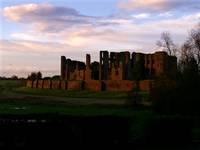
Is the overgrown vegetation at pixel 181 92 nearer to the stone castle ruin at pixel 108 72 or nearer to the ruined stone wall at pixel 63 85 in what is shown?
the stone castle ruin at pixel 108 72

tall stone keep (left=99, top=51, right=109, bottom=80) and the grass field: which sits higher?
tall stone keep (left=99, top=51, right=109, bottom=80)

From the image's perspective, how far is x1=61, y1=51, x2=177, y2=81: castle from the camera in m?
98.1

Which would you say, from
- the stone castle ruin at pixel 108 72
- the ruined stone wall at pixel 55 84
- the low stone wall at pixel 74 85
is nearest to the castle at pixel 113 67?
the stone castle ruin at pixel 108 72

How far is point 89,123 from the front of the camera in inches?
779

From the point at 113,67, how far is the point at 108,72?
226cm

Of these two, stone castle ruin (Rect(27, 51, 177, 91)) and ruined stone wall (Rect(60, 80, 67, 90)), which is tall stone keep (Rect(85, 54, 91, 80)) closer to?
stone castle ruin (Rect(27, 51, 177, 91))

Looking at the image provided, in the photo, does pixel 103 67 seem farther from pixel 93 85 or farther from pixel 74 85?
pixel 93 85

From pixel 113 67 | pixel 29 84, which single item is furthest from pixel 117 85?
pixel 29 84

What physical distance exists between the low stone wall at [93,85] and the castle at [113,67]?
4337 millimetres

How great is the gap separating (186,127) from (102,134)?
20.8ft

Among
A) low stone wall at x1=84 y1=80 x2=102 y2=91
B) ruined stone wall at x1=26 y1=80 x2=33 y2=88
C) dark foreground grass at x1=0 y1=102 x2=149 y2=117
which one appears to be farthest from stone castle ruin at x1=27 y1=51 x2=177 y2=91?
dark foreground grass at x1=0 y1=102 x2=149 y2=117

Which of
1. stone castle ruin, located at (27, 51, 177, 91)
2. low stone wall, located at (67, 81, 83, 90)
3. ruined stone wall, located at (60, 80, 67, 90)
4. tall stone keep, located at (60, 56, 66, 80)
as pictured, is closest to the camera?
stone castle ruin, located at (27, 51, 177, 91)

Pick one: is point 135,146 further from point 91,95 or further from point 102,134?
point 91,95

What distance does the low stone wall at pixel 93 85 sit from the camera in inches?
3992
